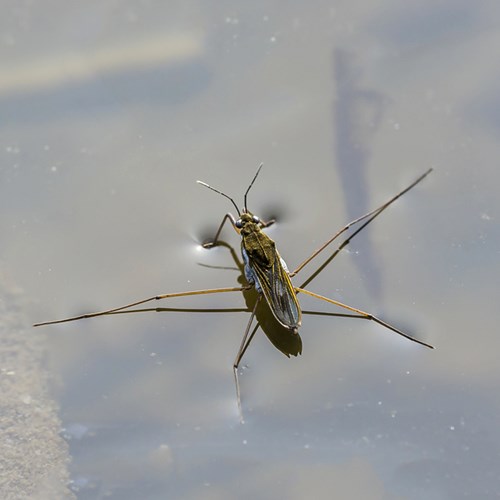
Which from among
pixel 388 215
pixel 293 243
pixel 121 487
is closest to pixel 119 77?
pixel 293 243

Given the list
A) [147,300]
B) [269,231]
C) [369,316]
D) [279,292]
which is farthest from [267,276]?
[147,300]

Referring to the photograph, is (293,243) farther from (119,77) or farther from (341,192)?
(119,77)

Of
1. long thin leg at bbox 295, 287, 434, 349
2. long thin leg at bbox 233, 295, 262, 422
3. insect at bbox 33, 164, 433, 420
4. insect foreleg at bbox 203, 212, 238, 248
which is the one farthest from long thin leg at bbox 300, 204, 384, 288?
insect foreleg at bbox 203, 212, 238, 248

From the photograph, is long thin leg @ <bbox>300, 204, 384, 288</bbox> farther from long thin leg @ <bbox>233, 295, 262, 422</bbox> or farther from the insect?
long thin leg @ <bbox>233, 295, 262, 422</bbox>

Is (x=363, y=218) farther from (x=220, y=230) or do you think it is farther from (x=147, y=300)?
(x=147, y=300)

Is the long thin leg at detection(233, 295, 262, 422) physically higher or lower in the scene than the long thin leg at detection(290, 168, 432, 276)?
lower
